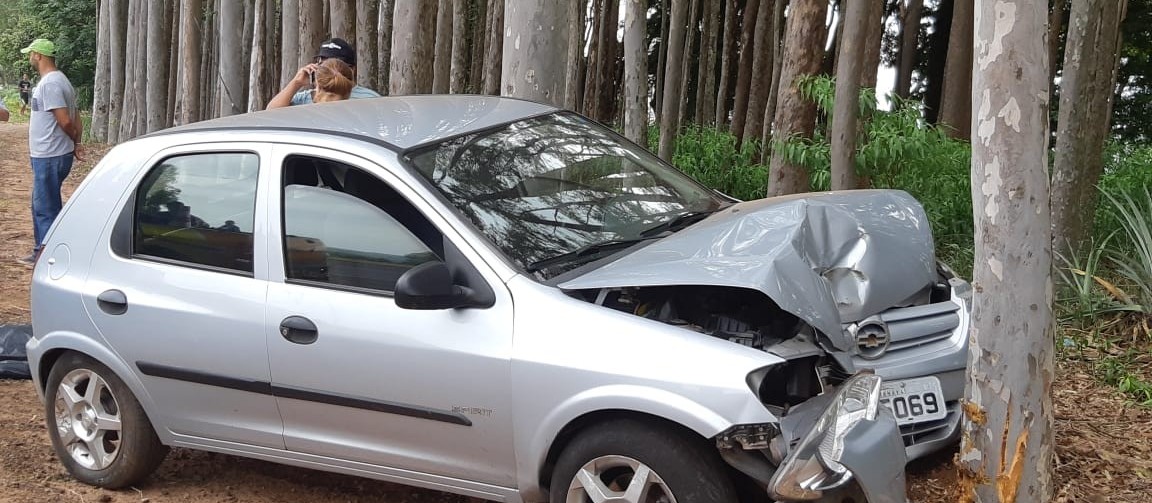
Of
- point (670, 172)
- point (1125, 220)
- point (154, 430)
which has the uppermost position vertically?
point (670, 172)

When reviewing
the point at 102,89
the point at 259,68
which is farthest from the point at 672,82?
the point at 102,89

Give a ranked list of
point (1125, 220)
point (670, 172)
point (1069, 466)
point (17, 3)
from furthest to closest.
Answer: point (17, 3) < point (1125, 220) < point (670, 172) < point (1069, 466)

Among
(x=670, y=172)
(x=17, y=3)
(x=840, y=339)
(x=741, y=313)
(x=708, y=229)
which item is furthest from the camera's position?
(x=17, y=3)

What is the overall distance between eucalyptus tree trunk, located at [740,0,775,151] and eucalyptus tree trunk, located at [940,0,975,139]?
3.47 m

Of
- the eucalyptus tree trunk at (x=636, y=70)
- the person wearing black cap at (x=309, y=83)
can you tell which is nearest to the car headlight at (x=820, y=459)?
the person wearing black cap at (x=309, y=83)

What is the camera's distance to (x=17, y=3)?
6656 centimetres

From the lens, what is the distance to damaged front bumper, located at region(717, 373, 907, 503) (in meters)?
3.50

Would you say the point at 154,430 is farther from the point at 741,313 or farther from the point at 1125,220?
the point at 1125,220

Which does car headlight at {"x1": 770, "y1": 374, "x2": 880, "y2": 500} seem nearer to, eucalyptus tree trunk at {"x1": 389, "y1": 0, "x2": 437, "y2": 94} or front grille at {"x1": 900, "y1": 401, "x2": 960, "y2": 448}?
front grille at {"x1": 900, "y1": 401, "x2": 960, "y2": 448}

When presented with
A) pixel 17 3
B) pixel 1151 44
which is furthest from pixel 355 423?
pixel 17 3

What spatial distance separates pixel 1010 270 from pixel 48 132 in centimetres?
799

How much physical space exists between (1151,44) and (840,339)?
16748 mm

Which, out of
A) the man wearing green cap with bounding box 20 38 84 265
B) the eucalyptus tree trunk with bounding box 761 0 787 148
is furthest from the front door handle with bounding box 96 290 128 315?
the eucalyptus tree trunk with bounding box 761 0 787 148

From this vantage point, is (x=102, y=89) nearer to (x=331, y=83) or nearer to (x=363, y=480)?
(x=331, y=83)
